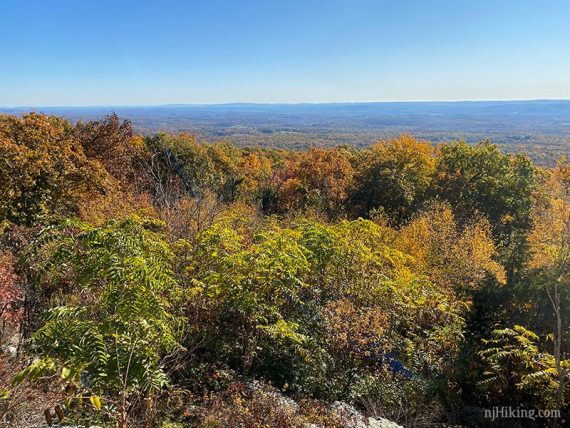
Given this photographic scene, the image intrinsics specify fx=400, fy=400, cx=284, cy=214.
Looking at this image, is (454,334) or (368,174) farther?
(368,174)

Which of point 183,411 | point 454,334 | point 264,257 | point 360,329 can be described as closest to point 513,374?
point 454,334

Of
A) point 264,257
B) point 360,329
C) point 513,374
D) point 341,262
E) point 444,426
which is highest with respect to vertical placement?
point 264,257

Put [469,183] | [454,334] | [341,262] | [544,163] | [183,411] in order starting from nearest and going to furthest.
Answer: [183,411]
[341,262]
[454,334]
[469,183]
[544,163]

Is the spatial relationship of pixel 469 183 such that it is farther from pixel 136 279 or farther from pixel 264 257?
pixel 136 279

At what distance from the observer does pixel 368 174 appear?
30578 millimetres

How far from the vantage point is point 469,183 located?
2955 centimetres

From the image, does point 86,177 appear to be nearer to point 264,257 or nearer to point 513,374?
point 264,257

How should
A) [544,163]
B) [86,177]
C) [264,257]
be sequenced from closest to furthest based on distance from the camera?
[264,257] < [86,177] < [544,163]

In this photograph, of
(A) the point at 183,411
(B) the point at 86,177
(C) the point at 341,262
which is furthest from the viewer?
(B) the point at 86,177

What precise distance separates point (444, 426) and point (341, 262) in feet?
12.5

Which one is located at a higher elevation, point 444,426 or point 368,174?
point 368,174

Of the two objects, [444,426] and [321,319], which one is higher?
[321,319]

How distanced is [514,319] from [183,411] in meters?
8.60

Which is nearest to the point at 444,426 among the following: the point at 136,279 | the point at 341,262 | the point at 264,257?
the point at 341,262
